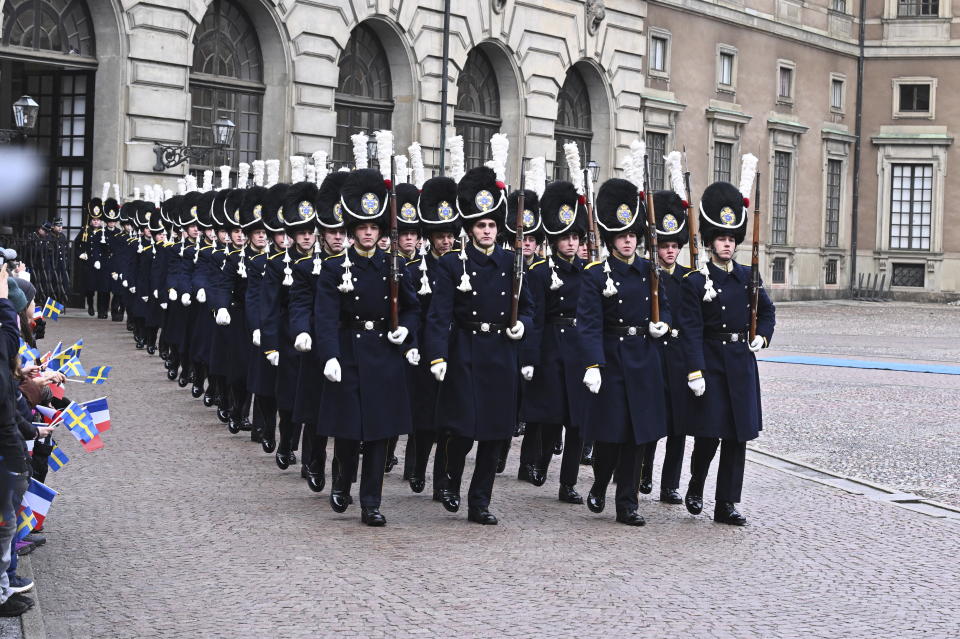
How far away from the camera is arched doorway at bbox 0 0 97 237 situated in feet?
80.9

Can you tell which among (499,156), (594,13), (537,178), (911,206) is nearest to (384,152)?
(499,156)

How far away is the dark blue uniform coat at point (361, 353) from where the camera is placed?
872 cm

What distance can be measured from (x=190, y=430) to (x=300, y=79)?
16148mm

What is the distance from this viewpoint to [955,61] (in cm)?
4469

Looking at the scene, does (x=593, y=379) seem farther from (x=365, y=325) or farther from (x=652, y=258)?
(x=365, y=325)

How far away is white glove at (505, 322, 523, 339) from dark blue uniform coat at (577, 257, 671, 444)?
365 mm

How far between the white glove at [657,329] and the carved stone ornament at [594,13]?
26392 millimetres

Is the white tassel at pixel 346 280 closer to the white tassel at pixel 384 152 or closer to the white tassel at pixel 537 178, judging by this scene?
the white tassel at pixel 384 152

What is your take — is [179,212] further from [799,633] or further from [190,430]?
[799,633]

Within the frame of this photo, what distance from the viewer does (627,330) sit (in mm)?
9180

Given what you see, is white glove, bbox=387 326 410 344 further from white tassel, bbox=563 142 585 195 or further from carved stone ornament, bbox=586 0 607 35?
carved stone ornament, bbox=586 0 607 35

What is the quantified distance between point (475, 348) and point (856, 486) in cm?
310

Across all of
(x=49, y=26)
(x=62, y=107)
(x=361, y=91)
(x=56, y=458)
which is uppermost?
(x=49, y=26)

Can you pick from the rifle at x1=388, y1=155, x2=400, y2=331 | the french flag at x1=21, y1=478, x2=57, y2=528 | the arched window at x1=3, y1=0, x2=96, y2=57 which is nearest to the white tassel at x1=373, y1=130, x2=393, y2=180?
the rifle at x1=388, y1=155, x2=400, y2=331
